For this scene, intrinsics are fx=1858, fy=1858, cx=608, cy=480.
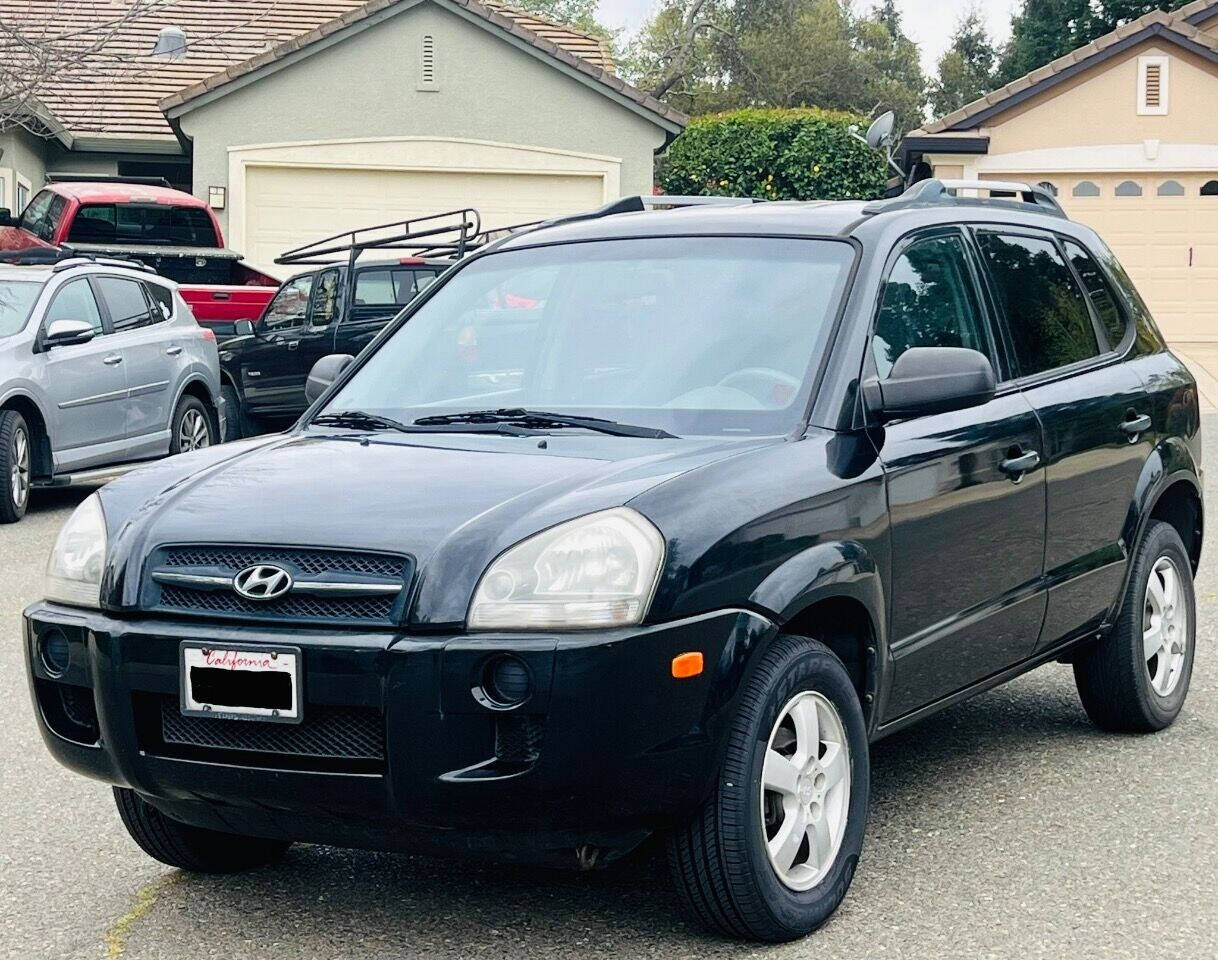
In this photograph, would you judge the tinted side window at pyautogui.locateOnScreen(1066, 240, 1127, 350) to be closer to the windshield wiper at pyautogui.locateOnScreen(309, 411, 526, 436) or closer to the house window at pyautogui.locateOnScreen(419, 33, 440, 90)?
the windshield wiper at pyautogui.locateOnScreen(309, 411, 526, 436)

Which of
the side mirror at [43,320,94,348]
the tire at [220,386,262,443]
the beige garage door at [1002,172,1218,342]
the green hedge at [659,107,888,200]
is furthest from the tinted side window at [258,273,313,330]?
the green hedge at [659,107,888,200]

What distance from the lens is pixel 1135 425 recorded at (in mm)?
6105

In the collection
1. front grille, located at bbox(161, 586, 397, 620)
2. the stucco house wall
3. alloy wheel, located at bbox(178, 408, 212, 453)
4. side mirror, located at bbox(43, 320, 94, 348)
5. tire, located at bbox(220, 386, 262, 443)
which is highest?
the stucco house wall

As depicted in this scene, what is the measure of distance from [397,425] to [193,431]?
33.5 ft

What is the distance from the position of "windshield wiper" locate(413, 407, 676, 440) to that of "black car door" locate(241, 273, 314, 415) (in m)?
12.0

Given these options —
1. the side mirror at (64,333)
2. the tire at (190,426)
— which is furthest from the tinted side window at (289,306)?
the side mirror at (64,333)

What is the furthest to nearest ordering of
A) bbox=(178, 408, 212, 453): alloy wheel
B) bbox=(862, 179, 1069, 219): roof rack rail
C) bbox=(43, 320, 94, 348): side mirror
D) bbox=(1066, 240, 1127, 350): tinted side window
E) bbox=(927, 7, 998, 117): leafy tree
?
bbox=(927, 7, 998, 117): leafy tree
bbox=(178, 408, 212, 453): alloy wheel
bbox=(43, 320, 94, 348): side mirror
bbox=(1066, 240, 1127, 350): tinted side window
bbox=(862, 179, 1069, 219): roof rack rail

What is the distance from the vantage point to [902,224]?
5293mm

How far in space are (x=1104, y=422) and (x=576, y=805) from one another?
9.10 feet

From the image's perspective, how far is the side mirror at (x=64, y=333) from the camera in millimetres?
12820

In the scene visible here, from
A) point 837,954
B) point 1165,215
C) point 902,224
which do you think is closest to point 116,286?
point 902,224

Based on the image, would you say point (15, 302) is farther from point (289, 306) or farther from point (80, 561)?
point (80, 561)

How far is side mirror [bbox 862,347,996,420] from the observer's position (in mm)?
4688

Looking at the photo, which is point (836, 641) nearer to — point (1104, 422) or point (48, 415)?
point (1104, 422)
